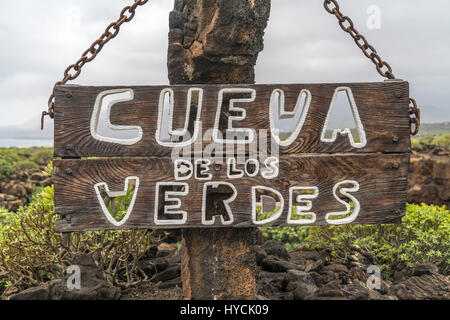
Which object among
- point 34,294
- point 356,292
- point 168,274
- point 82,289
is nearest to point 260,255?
point 168,274

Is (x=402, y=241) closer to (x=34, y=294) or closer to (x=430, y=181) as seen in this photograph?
(x=34, y=294)

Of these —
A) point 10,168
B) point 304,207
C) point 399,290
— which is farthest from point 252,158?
point 10,168

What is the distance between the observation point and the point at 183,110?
11.0 feet

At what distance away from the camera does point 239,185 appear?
3.37 metres

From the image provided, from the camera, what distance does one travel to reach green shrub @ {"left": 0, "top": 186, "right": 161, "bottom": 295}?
441 cm

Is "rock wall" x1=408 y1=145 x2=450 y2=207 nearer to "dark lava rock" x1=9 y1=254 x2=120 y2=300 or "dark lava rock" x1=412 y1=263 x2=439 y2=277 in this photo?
"dark lava rock" x1=412 y1=263 x2=439 y2=277

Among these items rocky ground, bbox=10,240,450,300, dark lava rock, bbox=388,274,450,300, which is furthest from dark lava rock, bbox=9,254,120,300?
dark lava rock, bbox=388,274,450,300

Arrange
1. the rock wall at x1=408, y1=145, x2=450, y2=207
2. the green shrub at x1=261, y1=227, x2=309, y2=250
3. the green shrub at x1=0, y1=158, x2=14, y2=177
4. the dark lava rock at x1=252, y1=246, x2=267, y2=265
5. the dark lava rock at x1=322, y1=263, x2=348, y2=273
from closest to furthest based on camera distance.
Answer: the dark lava rock at x1=322, y1=263, x2=348, y2=273
the dark lava rock at x1=252, y1=246, x2=267, y2=265
the green shrub at x1=261, y1=227, x2=309, y2=250
the rock wall at x1=408, y1=145, x2=450, y2=207
the green shrub at x1=0, y1=158, x2=14, y2=177

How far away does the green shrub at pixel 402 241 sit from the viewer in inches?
196

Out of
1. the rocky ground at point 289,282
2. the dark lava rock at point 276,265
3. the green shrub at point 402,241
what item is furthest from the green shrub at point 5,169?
the green shrub at point 402,241

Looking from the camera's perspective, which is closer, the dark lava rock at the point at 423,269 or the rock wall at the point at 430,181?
the dark lava rock at the point at 423,269

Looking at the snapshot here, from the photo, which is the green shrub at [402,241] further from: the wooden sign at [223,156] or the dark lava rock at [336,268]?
the wooden sign at [223,156]

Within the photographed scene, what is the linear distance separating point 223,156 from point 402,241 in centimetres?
312

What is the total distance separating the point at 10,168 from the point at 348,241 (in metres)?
11.4
